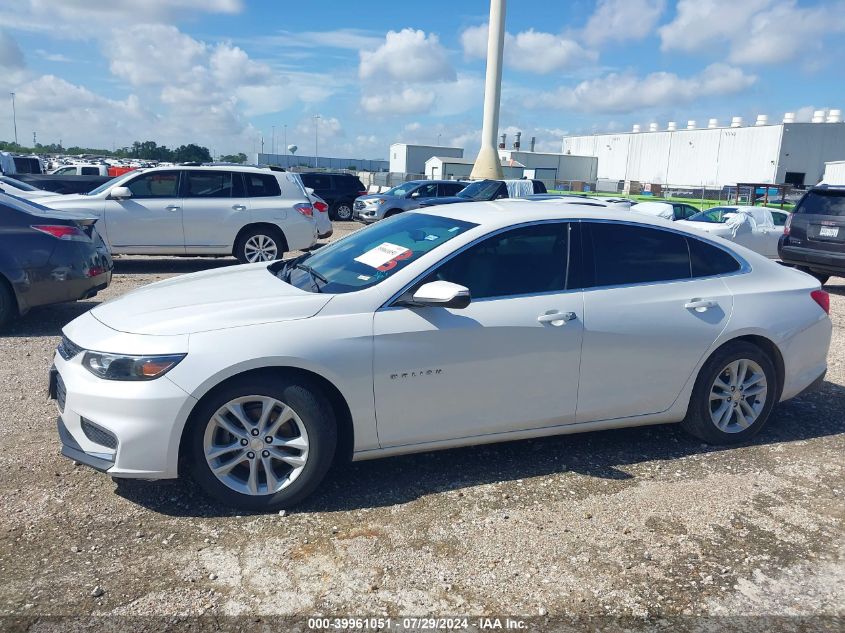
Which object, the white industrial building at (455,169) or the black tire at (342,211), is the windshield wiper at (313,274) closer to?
the black tire at (342,211)

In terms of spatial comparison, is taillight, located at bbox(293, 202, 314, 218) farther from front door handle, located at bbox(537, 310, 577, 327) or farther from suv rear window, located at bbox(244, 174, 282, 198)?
front door handle, located at bbox(537, 310, 577, 327)

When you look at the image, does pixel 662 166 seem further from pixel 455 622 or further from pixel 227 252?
pixel 455 622

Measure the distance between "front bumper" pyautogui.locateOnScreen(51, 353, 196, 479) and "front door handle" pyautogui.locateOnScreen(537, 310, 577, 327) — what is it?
196 cm

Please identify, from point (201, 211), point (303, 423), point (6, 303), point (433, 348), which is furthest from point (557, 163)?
point (303, 423)

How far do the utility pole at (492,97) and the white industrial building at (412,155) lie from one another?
56.9 ft

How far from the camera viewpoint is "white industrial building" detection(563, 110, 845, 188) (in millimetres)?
57156

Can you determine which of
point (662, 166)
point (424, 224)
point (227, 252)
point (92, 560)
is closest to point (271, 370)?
point (92, 560)

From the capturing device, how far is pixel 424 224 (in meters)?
4.45

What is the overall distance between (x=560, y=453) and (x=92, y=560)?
9.08 ft

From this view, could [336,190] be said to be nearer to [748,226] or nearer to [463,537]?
[748,226]

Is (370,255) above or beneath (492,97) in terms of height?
beneath

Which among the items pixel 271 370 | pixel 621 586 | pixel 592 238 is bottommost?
pixel 621 586

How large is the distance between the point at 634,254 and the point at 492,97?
48.2 metres

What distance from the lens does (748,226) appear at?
1580 cm
